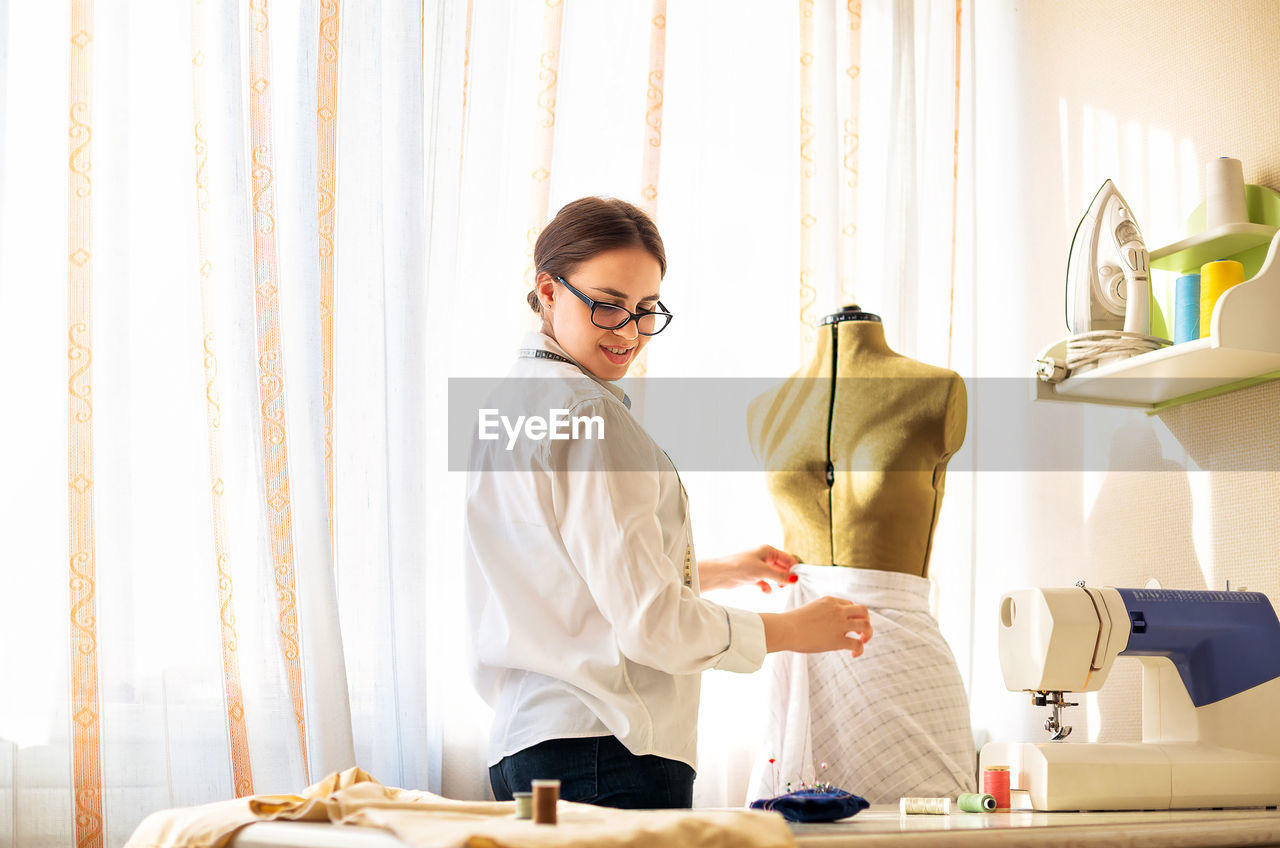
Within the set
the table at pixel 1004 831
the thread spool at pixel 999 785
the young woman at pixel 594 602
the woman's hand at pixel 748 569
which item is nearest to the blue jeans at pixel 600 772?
the young woman at pixel 594 602

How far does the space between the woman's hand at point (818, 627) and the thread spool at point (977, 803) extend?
24 cm

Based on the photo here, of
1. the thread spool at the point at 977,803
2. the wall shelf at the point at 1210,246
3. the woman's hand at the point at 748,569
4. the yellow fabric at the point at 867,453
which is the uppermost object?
the wall shelf at the point at 1210,246

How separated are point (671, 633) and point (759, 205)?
123 cm

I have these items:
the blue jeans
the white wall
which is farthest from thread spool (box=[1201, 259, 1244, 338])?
the blue jeans

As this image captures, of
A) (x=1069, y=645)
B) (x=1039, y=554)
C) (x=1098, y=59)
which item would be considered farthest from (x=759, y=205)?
(x=1069, y=645)

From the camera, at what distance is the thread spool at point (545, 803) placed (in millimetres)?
867

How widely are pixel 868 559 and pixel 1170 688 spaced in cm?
45

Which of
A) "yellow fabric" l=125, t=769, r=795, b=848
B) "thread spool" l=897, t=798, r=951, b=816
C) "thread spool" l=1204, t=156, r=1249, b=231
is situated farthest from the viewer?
"thread spool" l=1204, t=156, r=1249, b=231

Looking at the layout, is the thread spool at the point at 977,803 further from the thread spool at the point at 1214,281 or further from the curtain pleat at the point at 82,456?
the curtain pleat at the point at 82,456

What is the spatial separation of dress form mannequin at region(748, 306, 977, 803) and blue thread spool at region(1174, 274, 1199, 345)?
32cm

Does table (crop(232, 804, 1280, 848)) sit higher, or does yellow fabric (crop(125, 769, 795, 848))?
yellow fabric (crop(125, 769, 795, 848))

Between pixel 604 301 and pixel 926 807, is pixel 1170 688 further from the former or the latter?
pixel 604 301

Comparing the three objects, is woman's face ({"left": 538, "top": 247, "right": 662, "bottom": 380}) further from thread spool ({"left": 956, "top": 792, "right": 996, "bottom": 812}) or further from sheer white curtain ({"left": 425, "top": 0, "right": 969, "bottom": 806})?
thread spool ({"left": 956, "top": 792, "right": 996, "bottom": 812})

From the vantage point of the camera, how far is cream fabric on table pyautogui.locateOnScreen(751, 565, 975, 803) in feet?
5.24
